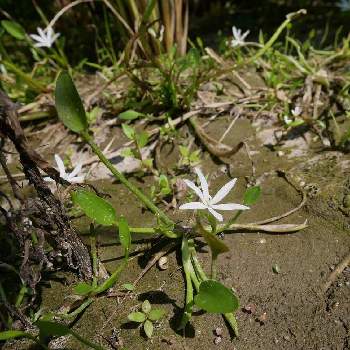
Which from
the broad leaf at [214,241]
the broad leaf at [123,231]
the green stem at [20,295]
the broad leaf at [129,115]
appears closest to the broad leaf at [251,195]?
the broad leaf at [214,241]

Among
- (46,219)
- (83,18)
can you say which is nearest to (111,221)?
(46,219)

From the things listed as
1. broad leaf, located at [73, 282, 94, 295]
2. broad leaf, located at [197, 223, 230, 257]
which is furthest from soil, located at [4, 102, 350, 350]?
broad leaf, located at [197, 223, 230, 257]

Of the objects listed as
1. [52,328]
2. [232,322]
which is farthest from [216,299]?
[52,328]

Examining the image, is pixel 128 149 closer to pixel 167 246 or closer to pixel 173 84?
pixel 173 84

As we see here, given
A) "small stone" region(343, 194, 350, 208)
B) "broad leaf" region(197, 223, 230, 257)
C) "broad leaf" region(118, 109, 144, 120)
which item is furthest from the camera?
"broad leaf" region(118, 109, 144, 120)

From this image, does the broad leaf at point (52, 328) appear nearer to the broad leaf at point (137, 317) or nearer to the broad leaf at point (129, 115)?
the broad leaf at point (137, 317)

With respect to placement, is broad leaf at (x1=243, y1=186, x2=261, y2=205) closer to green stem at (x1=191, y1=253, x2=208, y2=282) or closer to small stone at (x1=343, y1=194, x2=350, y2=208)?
green stem at (x1=191, y1=253, x2=208, y2=282)
